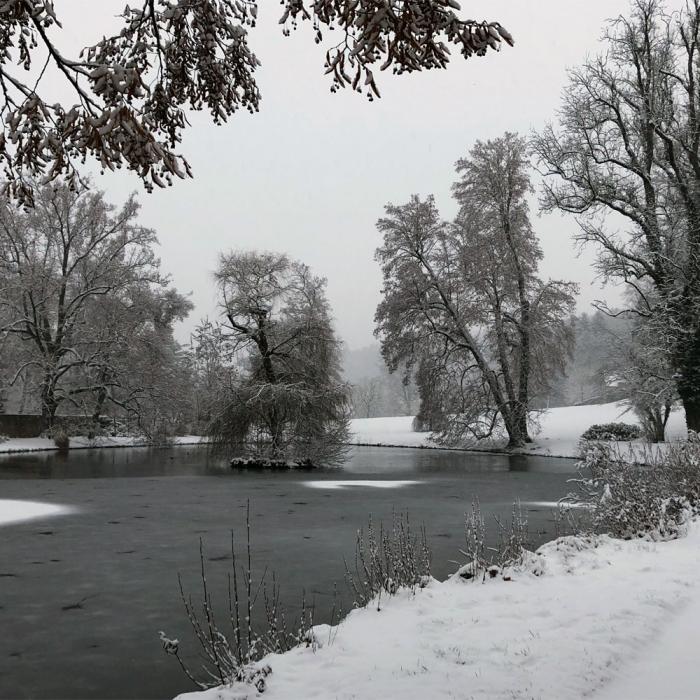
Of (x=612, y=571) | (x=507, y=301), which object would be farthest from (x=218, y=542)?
(x=507, y=301)

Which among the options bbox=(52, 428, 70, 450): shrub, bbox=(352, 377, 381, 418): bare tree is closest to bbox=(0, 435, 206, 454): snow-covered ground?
bbox=(52, 428, 70, 450): shrub

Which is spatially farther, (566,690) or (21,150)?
(21,150)

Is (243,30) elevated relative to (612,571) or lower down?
elevated

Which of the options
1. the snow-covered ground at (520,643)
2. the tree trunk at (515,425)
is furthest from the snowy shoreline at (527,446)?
the snow-covered ground at (520,643)

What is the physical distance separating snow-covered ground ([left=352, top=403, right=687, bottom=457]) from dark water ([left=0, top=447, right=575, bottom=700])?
8.42 meters

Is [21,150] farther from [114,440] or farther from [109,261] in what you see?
[114,440]

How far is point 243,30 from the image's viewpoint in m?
5.64

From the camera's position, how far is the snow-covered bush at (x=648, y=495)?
823cm

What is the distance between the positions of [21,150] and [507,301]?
2952cm

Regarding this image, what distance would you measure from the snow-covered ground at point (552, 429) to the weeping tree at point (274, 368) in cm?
488

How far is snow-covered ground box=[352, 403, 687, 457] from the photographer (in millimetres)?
30000

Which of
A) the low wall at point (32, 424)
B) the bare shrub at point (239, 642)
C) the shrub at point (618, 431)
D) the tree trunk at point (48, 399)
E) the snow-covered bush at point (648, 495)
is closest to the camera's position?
the bare shrub at point (239, 642)

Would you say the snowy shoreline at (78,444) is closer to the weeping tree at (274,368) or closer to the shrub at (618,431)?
the weeping tree at (274,368)

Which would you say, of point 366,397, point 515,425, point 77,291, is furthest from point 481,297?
point 366,397
